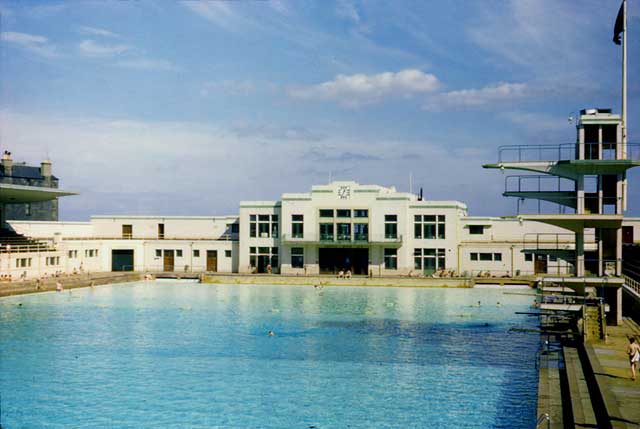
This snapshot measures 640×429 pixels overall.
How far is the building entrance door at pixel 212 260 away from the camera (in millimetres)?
69375

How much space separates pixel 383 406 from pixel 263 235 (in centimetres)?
4669

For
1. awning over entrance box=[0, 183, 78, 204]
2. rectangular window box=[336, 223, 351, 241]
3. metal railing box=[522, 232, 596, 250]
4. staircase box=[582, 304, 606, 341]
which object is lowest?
staircase box=[582, 304, 606, 341]

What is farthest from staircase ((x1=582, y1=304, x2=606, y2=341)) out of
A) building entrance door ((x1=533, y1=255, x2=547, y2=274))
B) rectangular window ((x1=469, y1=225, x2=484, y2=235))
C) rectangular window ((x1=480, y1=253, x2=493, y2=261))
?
rectangular window ((x1=469, y1=225, x2=484, y2=235))

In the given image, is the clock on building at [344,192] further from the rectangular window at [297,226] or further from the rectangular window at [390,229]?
the rectangular window at [390,229]

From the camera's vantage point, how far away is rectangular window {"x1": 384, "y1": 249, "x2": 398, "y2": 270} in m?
64.2

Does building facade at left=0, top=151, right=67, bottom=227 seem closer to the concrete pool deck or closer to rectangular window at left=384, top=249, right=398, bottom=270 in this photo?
the concrete pool deck

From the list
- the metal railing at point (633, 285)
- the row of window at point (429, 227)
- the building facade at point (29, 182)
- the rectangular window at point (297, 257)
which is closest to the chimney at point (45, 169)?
the building facade at point (29, 182)

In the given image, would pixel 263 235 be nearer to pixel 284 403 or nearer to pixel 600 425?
pixel 284 403

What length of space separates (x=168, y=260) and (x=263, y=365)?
44809 millimetres

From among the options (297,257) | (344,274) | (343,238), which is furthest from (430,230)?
(297,257)

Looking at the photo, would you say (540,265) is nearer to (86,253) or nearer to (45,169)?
(86,253)

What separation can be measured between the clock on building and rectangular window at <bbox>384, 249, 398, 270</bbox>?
6.28 metres

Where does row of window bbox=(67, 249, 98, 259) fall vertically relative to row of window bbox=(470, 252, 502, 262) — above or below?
above

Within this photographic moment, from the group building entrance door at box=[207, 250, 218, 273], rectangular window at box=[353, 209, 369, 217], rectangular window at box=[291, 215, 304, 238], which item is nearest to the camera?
rectangular window at box=[353, 209, 369, 217]
